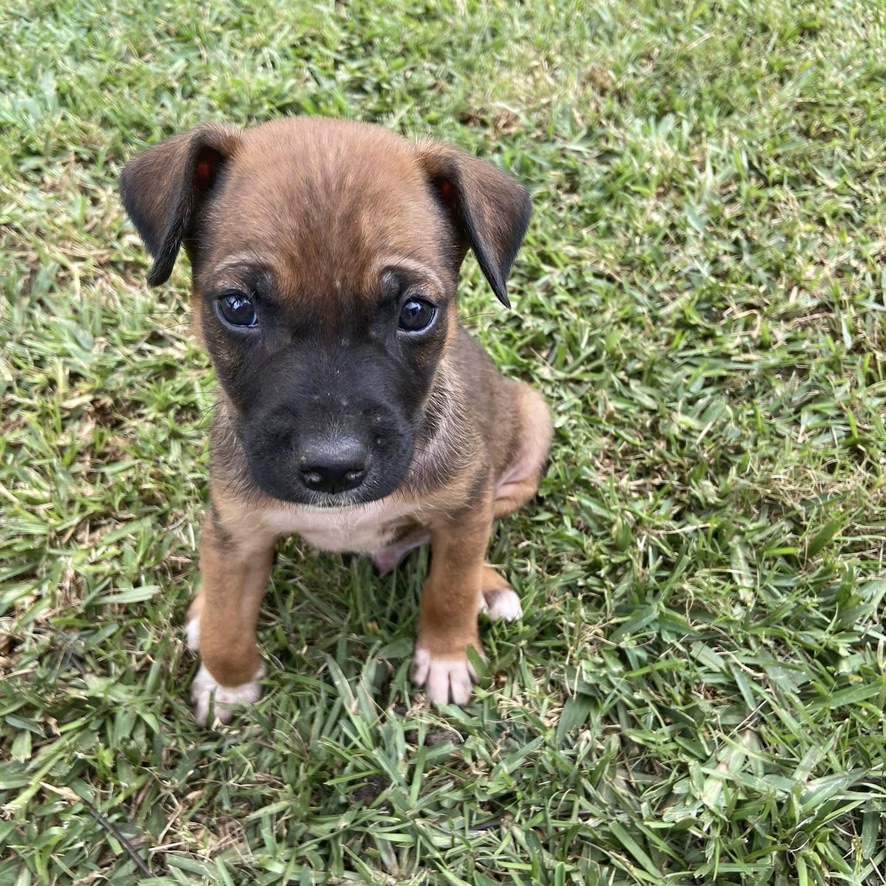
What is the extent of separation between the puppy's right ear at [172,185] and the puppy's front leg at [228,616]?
44.7 inches

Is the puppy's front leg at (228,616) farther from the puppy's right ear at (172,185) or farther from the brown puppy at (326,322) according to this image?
the puppy's right ear at (172,185)

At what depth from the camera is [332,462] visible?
8.08 feet

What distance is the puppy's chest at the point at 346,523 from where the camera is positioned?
323 cm

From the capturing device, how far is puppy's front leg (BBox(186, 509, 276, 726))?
3.38 metres

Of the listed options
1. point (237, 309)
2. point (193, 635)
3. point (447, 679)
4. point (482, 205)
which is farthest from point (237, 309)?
point (447, 679)

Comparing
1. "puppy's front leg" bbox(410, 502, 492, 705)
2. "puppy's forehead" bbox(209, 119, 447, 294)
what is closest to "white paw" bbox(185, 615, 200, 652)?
"puppy's front leg" bbox(410, 502, 492, 705)

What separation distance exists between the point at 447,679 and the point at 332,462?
5.66ft

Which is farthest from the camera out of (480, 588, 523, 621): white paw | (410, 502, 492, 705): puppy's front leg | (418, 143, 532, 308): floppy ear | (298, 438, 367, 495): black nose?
(480, 588, 523, 621): white paw

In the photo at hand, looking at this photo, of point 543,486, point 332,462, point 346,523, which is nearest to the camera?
point 332,462

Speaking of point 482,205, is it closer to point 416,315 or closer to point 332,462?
point 416,315

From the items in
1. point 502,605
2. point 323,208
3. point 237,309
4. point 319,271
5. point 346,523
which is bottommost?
point 502,605

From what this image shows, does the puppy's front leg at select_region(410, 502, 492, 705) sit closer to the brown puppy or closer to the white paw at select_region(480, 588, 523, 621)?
the brown puppy

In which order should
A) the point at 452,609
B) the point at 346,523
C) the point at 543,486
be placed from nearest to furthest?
the point at 346,523 < the point at 452,609 < the point at 543,486

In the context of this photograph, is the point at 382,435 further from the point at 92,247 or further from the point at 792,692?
the point at 92,247
